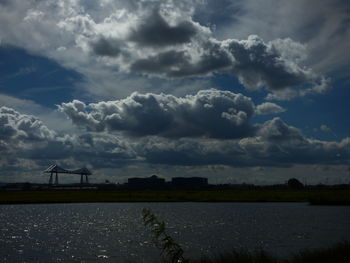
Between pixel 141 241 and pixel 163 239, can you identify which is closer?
pixel 163 239

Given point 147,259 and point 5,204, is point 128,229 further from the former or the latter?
point 5,204

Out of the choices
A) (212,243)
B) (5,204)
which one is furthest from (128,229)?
(5,204)

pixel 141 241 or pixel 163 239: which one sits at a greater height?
pixel 163 239

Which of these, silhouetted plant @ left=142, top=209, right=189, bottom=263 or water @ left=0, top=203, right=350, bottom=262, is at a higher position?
silhouetted plant @ left=142, top=209, right=189, bottom=263

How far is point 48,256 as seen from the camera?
3909cm

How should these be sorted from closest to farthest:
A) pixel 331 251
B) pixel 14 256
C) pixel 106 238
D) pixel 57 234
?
1. pixel 331 251
2. pixel 14 256
3. pixel 106 238
4. pixel 57 234

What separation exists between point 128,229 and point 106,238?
11.3 meters

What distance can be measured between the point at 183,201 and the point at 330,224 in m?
105

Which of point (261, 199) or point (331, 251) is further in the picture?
point (261, 199)

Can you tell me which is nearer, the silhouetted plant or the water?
the silhouetted plant

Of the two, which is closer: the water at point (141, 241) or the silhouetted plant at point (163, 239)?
the silhouetted plant at point (163, 239)

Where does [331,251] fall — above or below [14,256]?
above

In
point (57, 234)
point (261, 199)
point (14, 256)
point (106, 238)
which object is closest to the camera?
point (14, 256)

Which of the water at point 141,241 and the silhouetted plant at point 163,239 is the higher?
the silhouetted plant at point 163,239
